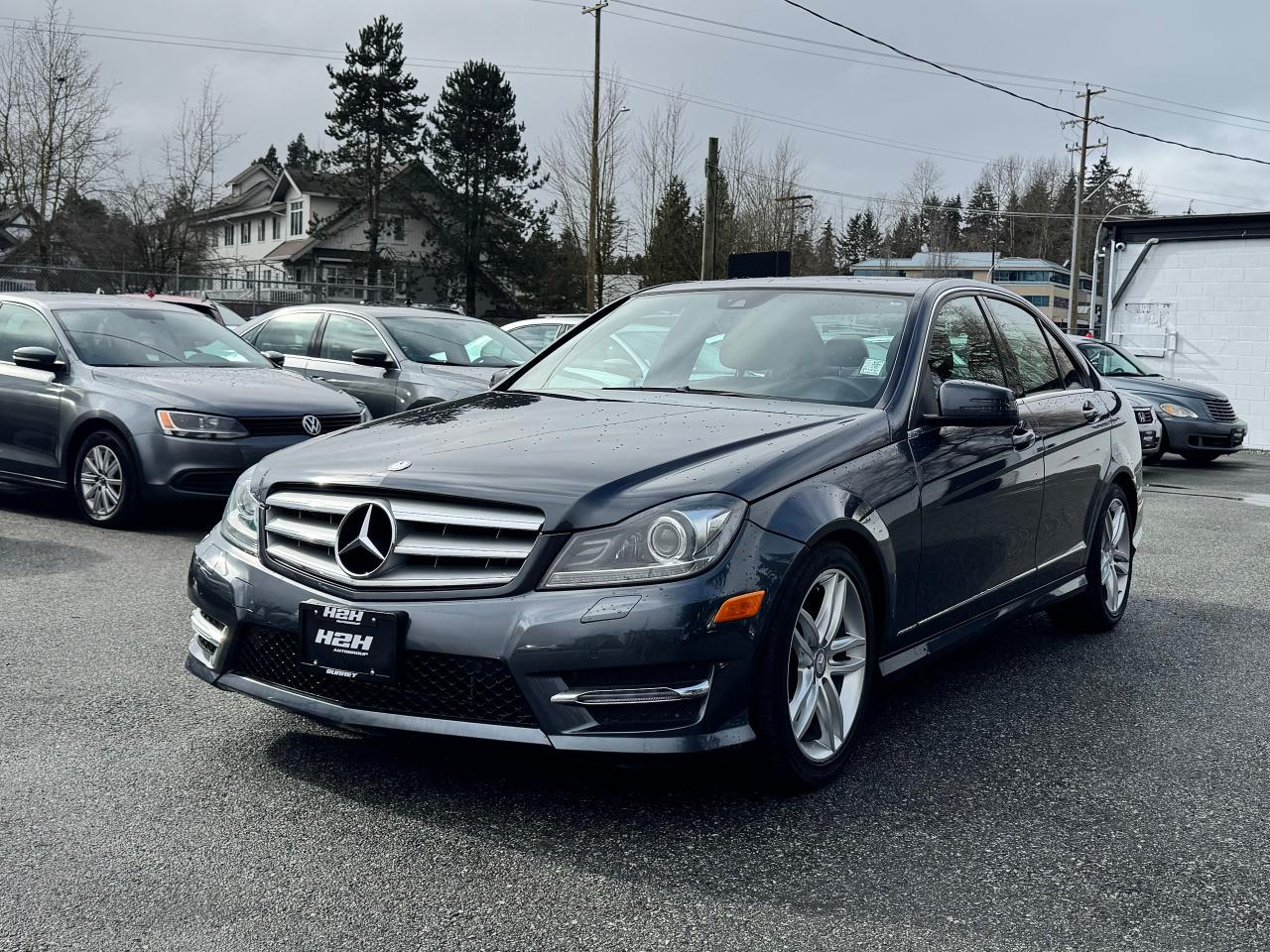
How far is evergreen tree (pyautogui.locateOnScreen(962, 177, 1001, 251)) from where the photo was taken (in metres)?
92.8

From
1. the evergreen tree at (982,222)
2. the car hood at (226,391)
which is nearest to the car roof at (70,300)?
the car hood at (226,391)

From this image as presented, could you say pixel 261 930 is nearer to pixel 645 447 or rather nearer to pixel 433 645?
pixel 433 645

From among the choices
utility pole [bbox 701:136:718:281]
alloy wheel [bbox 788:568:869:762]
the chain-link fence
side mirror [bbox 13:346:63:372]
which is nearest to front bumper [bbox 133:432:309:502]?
side mirror [bbox 13:346:63:372]

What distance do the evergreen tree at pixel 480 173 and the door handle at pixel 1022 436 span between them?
4943 cm

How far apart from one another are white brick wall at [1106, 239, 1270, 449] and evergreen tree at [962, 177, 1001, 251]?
6758 cm

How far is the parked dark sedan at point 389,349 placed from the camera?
10.7 metres

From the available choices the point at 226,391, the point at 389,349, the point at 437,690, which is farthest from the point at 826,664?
the point at 389,349

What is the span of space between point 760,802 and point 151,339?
7013 millimetres

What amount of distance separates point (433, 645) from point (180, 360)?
6.57 metres

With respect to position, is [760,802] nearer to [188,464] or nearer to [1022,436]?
[1022,436]

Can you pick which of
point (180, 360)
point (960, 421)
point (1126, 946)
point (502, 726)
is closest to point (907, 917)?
point (1126, 946)

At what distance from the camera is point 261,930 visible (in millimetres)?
2740

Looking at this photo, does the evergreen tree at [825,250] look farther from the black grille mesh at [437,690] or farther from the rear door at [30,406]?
the black grille mesh at [437,690]

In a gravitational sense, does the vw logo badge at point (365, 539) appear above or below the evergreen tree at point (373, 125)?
below
